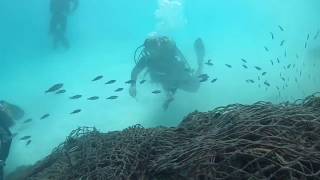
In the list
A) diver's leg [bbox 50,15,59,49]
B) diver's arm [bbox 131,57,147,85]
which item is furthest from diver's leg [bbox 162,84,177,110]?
diver's leg [bbox 50,15,59,49]

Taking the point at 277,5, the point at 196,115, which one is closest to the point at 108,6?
the point at 277,5

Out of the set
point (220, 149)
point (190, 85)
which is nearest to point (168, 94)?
point (190, 85)

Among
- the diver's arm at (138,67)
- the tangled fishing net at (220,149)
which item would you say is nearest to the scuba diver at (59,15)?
the diver's arm at (138,67)

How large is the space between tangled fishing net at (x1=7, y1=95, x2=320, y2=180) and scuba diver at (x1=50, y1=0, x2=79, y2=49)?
28.5 m

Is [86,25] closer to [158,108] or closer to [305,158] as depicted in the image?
[158,108]

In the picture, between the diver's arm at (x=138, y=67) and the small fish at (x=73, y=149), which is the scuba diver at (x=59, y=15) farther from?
the small fish at (x=73, y=149)

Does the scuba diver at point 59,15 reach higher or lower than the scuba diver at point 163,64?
higher

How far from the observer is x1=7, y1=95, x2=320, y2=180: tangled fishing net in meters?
3.85

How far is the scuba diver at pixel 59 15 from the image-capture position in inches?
1304

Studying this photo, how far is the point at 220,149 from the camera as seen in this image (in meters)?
4.15

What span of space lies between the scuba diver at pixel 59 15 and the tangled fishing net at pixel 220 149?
28.5m

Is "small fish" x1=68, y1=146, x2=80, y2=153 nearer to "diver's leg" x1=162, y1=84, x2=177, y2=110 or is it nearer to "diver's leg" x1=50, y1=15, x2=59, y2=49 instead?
"diver's leg" x1=162, y1=84, x2=177, y2=110

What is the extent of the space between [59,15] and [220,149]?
31.7 meters

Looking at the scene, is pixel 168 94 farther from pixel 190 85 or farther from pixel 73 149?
pixel 73 149
